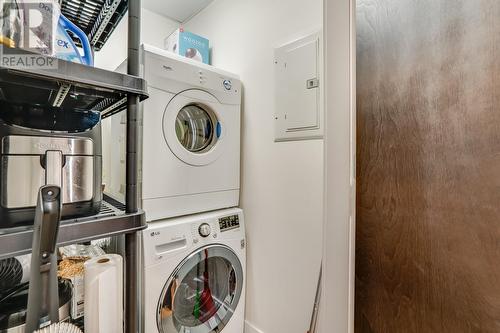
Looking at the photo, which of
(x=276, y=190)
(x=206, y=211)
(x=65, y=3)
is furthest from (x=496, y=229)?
(x=65, y=3)

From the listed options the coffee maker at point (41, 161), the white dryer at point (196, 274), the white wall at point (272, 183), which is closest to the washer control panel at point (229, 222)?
the white dryer at point (196, 274)

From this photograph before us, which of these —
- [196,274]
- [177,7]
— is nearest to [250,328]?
[196,274]

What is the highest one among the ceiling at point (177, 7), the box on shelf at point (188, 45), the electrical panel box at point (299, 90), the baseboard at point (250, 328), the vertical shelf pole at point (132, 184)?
Answer: the ceiling at point (177, 7)

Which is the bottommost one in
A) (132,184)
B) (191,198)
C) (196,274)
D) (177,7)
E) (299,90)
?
(196,274)

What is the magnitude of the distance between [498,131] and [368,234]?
1.66 feet

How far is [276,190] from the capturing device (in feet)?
4.90

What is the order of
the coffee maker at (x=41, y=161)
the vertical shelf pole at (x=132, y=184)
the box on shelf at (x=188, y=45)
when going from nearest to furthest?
the coffee maker at (x=41, y=161), the vertical shelf pole at (x=132, y=184), the box on shelf at (x=188, y=45)

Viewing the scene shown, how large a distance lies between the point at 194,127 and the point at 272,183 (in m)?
0.64

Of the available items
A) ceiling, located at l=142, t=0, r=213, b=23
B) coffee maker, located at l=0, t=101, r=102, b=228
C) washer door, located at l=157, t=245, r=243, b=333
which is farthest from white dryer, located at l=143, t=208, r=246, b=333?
ceiling, located at l=142, t=0, r=213, b=23

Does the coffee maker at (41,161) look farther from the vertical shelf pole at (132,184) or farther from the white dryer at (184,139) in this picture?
the white dryer at (184,139)

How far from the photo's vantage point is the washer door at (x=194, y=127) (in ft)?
4.41

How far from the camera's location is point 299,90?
135 cm

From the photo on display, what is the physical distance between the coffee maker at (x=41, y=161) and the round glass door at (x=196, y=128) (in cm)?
82

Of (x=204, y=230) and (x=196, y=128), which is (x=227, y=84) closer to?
(x=196, y=128)
